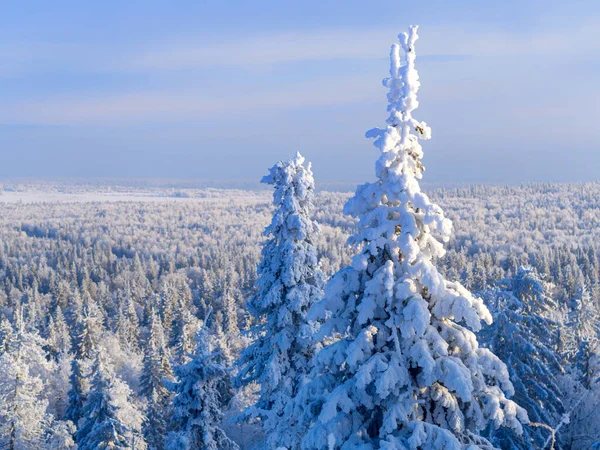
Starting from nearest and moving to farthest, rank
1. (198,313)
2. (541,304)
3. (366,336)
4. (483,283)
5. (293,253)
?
(366,336), (293,253), (541,304), (483,283), (198,313)

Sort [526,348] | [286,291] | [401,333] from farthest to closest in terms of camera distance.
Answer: [526,348] → [286,291] → [401,333]

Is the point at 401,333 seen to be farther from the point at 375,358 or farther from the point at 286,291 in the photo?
the point at 286,291

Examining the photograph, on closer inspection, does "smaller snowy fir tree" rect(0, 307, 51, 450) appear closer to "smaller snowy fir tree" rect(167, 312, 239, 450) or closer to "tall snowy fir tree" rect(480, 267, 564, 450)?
"smaller snowy fir tree" rect(167, 312, 239, 450)

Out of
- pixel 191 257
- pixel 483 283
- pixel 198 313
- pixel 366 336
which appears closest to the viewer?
pixel 366 336

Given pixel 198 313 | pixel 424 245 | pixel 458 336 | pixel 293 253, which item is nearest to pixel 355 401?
pixel 458 336

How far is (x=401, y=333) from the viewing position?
9.21 meters

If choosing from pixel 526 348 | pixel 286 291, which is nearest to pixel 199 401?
pixel 286 291

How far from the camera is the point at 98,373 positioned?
89.0ft

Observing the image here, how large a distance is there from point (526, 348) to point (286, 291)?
896 cm

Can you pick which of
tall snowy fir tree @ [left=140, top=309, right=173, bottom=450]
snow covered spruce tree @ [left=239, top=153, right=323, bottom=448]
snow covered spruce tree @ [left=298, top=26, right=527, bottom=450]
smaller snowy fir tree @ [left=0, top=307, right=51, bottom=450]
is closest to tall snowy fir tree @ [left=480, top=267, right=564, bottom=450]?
snow covered spruce tree @ [left=239, top=153, right=323, bottom=448]

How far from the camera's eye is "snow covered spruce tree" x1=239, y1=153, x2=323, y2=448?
1853 cm

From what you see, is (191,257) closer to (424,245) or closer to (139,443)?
(139,443)

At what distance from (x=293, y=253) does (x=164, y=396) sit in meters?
35.3

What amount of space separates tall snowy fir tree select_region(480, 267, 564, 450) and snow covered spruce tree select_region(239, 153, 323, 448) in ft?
22.7
